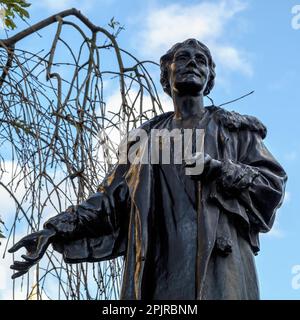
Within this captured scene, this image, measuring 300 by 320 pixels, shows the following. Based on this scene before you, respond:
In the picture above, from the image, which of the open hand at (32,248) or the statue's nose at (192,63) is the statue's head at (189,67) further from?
the open hand at (32,248)

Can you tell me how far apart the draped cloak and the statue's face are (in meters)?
0.16

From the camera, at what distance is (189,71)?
4.94m

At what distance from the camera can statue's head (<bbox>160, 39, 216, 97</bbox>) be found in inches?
195

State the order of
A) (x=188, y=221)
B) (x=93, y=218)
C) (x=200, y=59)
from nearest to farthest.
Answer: (x=188, y=221) < (x=93, y=218) < (x=200, y=59)

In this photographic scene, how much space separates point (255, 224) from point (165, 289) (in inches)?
19.7

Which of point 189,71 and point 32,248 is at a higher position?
point 189,71

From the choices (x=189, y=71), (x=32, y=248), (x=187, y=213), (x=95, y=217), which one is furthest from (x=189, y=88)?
(x=32, y=248)

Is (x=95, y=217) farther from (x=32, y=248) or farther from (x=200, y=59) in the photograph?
(x=200, y=59)

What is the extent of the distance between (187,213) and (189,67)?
0.74 meters

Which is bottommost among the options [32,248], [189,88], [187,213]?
[32,248]

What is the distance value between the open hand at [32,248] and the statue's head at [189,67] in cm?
93

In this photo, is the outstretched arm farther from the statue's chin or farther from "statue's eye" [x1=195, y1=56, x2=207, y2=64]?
"statue's eye" [x1=195, y1=56, x2=207, y2=64]

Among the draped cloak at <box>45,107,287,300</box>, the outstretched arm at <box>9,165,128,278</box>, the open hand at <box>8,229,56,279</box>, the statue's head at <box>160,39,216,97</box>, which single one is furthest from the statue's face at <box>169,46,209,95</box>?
the open hand at <box>8,229,56,279</box>
